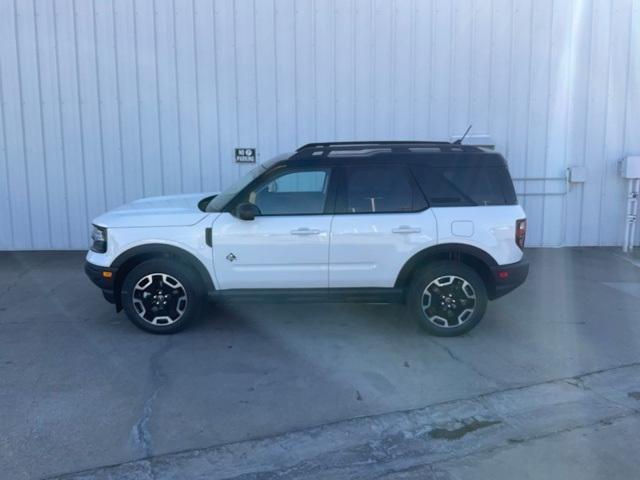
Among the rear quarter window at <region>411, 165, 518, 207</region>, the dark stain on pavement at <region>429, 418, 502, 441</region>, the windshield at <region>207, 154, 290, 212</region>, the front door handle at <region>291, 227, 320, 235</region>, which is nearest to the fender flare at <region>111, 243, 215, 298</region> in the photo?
the windshield at <region>207, 154, 290, 212</region>

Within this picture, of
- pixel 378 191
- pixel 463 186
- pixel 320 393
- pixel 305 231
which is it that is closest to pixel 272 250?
pixel 305 231

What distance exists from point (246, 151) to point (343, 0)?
267cm

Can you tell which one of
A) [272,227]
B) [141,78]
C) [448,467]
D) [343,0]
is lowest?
[448,467]

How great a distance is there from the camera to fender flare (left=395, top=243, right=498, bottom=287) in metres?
5.71

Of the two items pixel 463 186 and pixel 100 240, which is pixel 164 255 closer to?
pixel 100 240

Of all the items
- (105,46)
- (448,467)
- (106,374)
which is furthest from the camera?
(105,46)

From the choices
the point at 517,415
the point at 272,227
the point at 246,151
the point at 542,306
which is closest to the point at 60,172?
the point at 246,151

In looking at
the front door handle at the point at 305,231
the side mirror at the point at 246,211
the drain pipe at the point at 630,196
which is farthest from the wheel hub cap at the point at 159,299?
the drain pipe at the point at 630,196

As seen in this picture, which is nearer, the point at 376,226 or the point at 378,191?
the point at 376,226

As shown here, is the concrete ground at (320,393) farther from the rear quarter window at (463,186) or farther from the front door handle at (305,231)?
the rear quarter window at (463,186)

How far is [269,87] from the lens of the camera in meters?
9.45

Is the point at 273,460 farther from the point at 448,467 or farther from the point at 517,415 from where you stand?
the point at 517,415

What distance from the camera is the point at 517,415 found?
443 cm

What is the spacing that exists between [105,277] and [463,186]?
343cm
